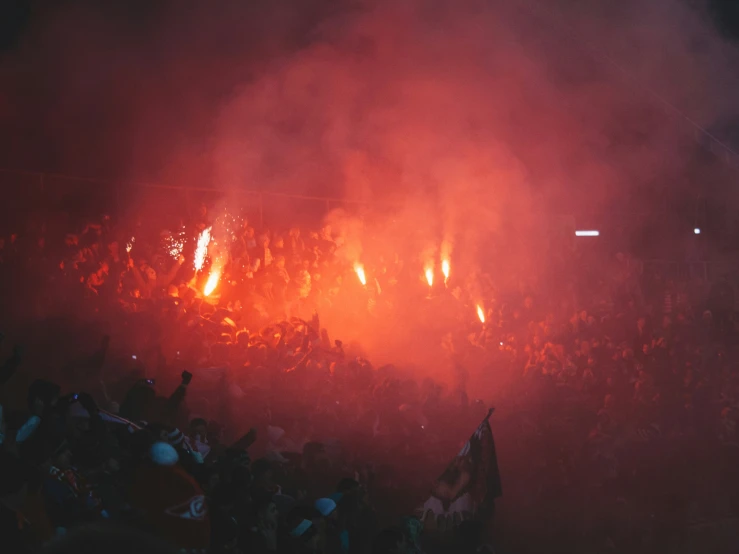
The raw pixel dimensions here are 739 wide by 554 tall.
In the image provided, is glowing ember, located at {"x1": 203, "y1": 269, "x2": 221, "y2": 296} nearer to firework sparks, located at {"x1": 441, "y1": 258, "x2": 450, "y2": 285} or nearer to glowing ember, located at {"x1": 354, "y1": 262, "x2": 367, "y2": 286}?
glowing ember, located at {"x1": 354, "y1": 262, "x2": 367, "y2": 286}

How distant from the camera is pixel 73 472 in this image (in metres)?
2.18

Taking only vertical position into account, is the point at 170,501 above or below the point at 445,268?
below

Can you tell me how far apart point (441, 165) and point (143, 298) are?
3457mm

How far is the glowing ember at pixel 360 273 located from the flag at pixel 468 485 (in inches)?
129

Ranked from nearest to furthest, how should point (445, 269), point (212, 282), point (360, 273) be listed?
point (212, 282) → point (360, 273) → point (445, 269)

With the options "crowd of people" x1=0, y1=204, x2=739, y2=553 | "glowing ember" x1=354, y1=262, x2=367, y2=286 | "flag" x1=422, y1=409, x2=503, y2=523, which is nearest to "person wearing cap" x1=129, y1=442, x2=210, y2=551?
"crowd of people" x1=0, y1=204, x2=739, y2=553

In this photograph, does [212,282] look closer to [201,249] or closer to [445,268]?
[201,249]

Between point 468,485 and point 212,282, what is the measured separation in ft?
10.0

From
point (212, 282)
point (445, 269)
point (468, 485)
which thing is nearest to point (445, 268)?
point (445, 269)

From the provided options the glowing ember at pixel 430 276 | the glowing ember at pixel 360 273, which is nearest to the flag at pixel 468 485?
the glowing ember at pixel 360 273

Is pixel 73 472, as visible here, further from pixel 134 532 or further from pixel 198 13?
pixel 198 13

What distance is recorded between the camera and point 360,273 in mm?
7027

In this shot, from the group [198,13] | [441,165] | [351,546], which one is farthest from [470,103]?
[351,546]

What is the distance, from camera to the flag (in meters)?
3.61
